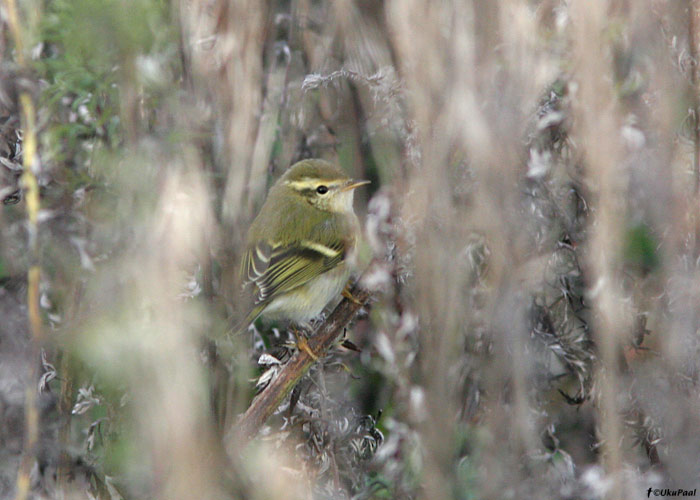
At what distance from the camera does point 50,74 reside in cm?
277

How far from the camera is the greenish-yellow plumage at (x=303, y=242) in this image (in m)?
2.99

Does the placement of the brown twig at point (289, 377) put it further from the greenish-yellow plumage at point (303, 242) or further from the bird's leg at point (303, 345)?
the greenish-yellow plumage at point (303, 242)

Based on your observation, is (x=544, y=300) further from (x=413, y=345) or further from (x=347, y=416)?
(x=347, y=416)

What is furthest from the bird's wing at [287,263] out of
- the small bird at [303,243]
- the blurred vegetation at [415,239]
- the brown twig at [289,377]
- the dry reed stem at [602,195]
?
the dry reed stem at [602,195]

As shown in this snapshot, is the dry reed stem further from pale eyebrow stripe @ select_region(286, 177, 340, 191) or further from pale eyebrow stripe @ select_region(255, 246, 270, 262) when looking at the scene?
pale eyebrow stripe @ select_region(255, 246, 270, 262)

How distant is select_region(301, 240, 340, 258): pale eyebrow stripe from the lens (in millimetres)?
3117

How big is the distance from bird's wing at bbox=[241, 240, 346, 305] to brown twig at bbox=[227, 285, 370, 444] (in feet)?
1.58

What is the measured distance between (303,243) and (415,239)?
0.83 metres

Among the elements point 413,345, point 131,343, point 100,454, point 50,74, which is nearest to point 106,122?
point 50,74

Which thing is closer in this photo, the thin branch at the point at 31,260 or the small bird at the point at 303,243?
the thin branch at the point at 31,260

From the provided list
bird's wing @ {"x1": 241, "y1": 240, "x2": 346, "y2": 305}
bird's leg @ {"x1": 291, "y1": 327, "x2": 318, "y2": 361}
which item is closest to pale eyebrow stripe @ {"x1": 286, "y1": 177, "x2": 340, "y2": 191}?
bird's wing @ {"x1": 241, "y1": 240, "x2": 346, "y2": 305}

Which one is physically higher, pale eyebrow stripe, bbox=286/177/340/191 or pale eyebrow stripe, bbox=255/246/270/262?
pale eyebrow stripe, bbox=286/177/340/191

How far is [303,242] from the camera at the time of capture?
3184 mm

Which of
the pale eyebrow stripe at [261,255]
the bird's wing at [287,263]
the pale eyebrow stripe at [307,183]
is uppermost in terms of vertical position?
the pale eyebrow stripe at [307,183]
